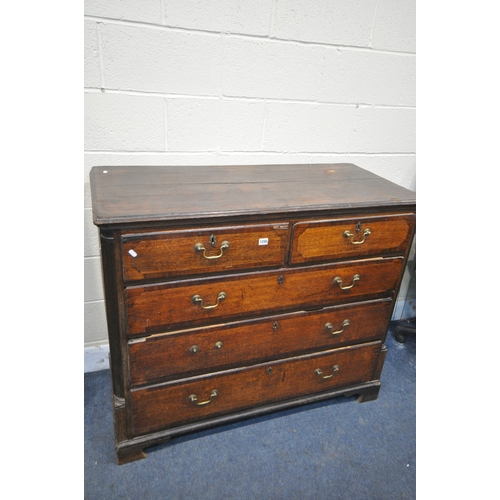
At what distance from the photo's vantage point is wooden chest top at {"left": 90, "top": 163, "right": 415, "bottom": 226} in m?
1.25

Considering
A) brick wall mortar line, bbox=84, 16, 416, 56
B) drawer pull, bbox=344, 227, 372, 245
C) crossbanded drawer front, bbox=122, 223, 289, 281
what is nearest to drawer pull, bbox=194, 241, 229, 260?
crossbanded drawer front, bbox=122, 223, 289, 281

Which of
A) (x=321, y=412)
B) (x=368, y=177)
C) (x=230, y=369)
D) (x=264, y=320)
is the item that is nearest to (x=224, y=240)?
(x=264, y=320)

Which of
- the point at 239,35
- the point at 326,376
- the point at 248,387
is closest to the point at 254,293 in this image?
the point at 248,387

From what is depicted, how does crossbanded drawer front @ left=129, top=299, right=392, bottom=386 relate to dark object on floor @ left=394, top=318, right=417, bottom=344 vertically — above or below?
above

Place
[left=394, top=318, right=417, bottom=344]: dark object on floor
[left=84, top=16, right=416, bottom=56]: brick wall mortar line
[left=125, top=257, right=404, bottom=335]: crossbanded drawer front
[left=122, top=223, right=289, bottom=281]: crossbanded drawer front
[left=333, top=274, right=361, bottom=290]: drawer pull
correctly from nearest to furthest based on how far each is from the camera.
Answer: [left=122, top=223, right=289, bottom=281]: crossbanded drawer front, [left=125, top=257, right=404, bottom=335]: crossbanded drawer front, [left=84, top=16, right=416, bottom=56]: brick wall mortar line, [left=333, top=274, right=361, bottom=290]: drawer pull, [left=394, top=318, right=417, bottom=344]: dark object on floor

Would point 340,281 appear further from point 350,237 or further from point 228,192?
point 228,192

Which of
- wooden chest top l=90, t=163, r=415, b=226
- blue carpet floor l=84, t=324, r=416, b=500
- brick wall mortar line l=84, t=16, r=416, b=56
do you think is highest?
brick wall mortar line l=84, t=16, r=416, b=56

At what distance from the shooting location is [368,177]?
1801 millimetres

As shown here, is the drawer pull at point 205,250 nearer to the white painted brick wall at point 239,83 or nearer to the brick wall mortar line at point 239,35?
the white painted brick wall at point 239,83

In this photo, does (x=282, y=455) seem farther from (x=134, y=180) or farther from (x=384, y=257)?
(x=134, y=180)

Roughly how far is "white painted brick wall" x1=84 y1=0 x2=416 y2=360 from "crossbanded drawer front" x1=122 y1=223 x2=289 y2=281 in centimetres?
64

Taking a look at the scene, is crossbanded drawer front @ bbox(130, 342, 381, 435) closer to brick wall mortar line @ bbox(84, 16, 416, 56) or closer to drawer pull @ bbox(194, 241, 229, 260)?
drawer pull @ bbox(194, 241, 229, 260)

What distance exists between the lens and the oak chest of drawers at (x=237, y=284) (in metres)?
1.28

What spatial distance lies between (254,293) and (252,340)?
23 cm
